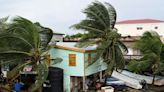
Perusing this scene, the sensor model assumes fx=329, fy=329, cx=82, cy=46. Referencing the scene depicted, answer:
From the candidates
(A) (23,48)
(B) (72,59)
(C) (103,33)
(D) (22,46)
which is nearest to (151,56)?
(C) (103,33)

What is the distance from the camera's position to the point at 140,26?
58438mm

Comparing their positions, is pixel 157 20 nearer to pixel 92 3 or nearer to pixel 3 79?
pixel 92 3

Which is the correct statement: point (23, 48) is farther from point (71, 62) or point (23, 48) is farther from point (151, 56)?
point (151, 56)

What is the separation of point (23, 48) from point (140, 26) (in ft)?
127

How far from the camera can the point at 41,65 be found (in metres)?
22.3

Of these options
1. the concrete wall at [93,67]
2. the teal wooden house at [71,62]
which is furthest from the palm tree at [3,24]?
the concrete wall at [93,67]

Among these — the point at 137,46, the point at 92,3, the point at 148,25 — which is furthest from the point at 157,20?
the point at 92,3

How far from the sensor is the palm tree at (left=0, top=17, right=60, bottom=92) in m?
22.1

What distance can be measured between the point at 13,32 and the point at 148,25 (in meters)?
39.8

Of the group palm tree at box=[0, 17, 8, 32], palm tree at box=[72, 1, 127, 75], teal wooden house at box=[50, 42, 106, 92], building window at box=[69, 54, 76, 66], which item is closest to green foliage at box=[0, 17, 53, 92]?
palm tree at box=[0, 17, 8, 32]

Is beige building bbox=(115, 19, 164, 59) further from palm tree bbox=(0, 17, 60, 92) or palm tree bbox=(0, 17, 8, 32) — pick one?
palm tree bbox=(0, 17, 60, 92)

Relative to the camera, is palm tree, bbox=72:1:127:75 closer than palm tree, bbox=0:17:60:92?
No

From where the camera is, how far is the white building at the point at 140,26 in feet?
189

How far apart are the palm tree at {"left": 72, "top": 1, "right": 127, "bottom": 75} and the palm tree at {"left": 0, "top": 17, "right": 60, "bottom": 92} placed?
5767 millimetres
